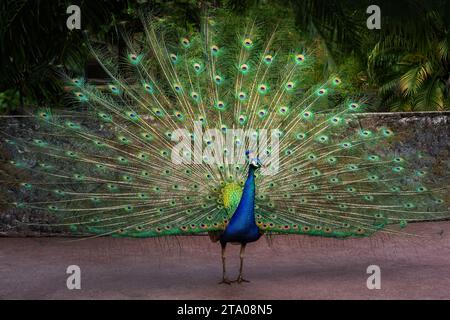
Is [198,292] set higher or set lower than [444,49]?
lower

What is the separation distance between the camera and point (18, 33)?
802 cm

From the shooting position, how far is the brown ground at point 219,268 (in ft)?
20.7

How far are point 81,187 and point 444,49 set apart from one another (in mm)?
11170

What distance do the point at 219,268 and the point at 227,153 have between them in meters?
1.32

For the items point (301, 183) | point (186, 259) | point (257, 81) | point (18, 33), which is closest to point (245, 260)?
point (186, 259)

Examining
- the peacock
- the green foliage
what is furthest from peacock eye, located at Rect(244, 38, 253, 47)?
the green foliage

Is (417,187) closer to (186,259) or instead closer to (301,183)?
(301,183)

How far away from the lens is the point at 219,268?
24.1 ft

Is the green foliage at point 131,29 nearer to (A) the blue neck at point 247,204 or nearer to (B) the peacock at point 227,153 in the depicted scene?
(B) the peacock at point 227,153

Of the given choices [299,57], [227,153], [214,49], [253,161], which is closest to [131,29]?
[214,49]

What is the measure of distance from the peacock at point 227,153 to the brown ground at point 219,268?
45 cm

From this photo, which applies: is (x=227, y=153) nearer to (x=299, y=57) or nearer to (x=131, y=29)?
(x=299, y=57)

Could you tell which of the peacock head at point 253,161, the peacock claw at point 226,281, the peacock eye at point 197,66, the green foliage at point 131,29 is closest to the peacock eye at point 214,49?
the peacock eye at point 197,66

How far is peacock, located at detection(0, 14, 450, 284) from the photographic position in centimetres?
648
